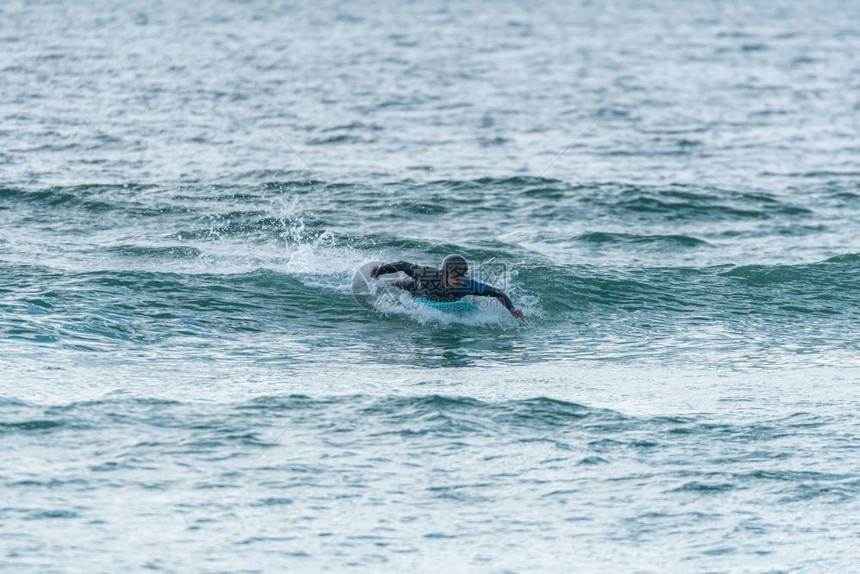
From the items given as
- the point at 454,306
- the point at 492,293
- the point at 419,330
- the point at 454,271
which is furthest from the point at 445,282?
the point at 419,330

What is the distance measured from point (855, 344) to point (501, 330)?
Answer: 202 inches

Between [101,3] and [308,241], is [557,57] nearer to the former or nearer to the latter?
[101,3]

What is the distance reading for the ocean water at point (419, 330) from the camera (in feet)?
35.9

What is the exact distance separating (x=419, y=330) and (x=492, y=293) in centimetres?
117

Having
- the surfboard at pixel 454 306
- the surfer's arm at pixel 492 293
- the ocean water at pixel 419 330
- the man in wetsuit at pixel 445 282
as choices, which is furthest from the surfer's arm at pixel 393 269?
the surfer's arm at pixel 492 293

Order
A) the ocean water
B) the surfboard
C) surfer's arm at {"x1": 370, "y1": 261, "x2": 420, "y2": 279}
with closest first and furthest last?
the ocean water → surfer's arm at {"x1": 370, "y1": 261, "x2": 420, "y2": 279} → the surfboard

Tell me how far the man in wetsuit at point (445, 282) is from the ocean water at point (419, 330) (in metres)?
0.39

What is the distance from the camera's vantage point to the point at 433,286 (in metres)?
17.1

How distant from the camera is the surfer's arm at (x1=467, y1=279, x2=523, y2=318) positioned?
16656 millimetres

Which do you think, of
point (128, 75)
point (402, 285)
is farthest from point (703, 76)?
point (402, 285)

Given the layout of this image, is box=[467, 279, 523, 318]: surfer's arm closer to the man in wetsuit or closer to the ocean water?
the man in wetsuit

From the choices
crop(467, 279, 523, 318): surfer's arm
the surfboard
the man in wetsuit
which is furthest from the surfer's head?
the surfboard

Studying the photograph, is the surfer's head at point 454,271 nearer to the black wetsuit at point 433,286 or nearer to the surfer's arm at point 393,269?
the black wetsuit at point 433,286

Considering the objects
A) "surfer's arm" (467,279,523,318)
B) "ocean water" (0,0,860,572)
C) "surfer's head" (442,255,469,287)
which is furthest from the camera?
"surfer's arm" (467,279,523,318)
